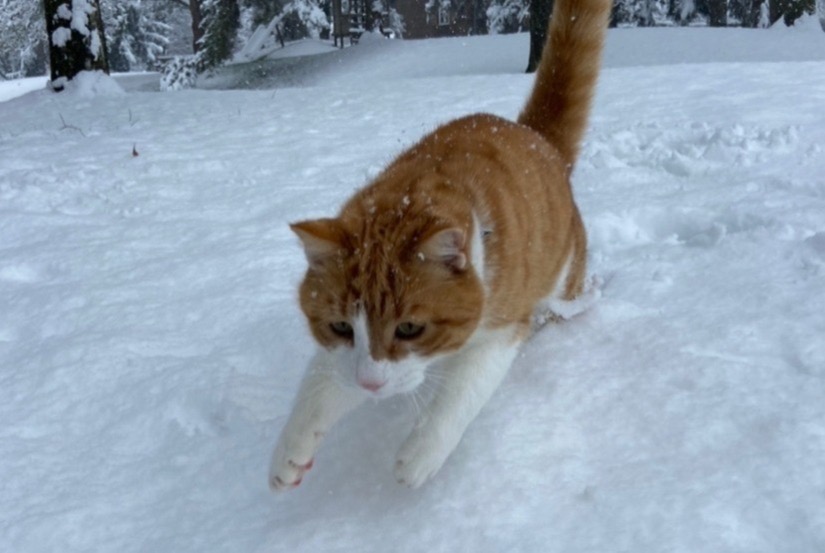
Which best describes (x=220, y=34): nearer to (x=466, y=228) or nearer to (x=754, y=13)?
(x=754, y=13)

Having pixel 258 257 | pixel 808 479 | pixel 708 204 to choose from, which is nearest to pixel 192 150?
pixel 258 257

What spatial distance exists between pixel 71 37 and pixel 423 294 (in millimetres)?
8749

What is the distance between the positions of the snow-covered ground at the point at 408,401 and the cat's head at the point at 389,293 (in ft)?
0.88

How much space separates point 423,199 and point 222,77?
50.5 feet

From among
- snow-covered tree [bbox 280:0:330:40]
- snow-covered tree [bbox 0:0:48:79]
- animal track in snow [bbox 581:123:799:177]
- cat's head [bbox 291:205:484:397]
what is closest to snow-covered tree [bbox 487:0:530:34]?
snow-covered tree [bbox 280:0:330:40]

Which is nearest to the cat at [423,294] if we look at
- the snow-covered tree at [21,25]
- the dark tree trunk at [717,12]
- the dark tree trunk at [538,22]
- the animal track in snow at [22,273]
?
the animal track in snow at [22,273]

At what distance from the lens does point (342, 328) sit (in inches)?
73.9

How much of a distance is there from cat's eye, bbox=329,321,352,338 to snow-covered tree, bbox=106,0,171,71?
24438mm

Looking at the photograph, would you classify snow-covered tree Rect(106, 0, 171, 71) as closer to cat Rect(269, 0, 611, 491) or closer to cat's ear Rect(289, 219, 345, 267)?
cat Rect(269, 0, 611, 491)

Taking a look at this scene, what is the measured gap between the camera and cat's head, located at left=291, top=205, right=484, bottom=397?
5.87 ft

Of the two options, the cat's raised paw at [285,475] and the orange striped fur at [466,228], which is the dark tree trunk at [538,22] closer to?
the orange striped fur at [466,228]

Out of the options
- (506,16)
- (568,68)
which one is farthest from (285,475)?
(506,16)

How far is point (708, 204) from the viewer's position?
10.8 ft

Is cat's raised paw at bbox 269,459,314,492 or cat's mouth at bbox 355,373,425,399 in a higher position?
cat's mouth at bbox 355,373,425,399
